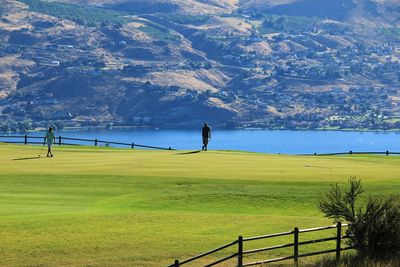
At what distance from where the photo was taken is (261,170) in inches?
2074

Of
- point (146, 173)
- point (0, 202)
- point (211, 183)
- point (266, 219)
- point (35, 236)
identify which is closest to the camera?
point (35, 236)

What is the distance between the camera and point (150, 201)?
42.8 m

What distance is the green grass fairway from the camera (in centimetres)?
3231

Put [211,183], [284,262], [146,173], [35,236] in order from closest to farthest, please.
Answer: [284,262], [35,236], [211,183], [146,173]

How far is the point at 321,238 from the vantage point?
3409cm

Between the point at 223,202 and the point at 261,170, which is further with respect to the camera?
the point at 261,170

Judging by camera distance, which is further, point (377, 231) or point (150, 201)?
point (150, 201)

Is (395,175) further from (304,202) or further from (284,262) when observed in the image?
(284,262)

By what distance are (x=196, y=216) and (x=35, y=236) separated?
6882 millimetres

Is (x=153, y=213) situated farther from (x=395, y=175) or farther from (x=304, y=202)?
(x=395, y=175)

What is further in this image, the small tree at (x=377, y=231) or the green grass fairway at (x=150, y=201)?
the green grass fairway at (x=150, y=201)

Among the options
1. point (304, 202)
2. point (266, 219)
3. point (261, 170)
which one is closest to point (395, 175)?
point (261, 170)

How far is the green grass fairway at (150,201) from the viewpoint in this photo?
106 ft

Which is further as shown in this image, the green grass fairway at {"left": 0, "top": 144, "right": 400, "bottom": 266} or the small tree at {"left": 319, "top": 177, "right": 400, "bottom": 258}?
the green grass fairway at {"left": 0, "top": 144, "right": 400, "bottom": 266}
